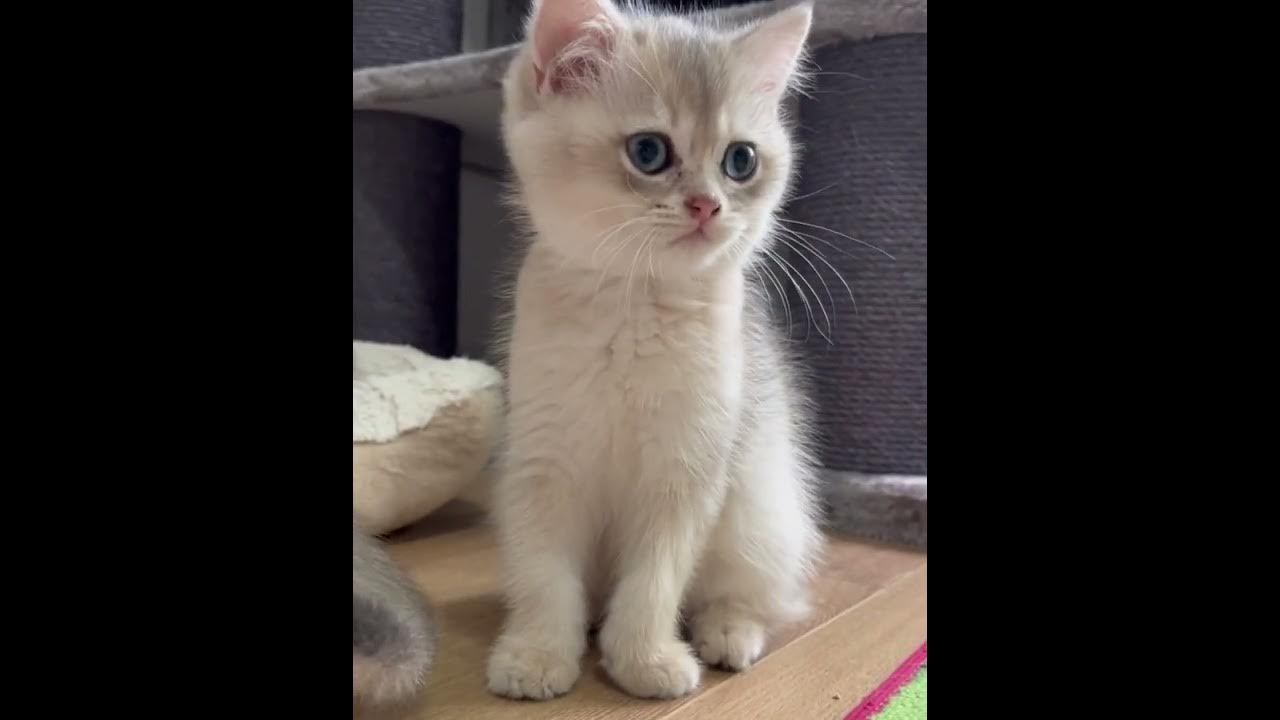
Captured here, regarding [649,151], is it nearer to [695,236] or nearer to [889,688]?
[695,236]

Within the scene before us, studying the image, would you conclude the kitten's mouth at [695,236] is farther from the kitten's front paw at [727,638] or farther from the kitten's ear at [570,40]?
the kitten's front paw at [727,638]

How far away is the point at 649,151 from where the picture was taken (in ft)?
2.98

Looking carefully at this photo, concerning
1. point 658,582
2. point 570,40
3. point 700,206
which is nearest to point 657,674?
point 658,582

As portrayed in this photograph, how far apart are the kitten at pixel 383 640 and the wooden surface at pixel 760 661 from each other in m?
0.14

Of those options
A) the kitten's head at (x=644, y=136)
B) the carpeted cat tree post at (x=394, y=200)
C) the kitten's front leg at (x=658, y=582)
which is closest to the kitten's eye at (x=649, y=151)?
the kitten's head at (x=644, y=136)

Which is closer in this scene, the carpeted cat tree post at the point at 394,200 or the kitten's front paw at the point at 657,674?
the kitten's front paw at the point at 657,674

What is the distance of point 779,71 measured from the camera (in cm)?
104

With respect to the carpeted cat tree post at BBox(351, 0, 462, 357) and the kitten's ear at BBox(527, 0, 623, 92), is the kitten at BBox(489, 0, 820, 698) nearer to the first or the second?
the kitten's ear at BBox(527, 0, 623, 92)

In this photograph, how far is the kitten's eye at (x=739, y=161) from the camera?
946mm

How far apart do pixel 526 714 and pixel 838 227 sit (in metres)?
1.05

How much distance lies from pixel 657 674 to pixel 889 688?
10.5 inches

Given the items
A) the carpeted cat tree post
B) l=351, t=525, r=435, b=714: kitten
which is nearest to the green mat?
l=351, t=525, r=435, b=714: kitten

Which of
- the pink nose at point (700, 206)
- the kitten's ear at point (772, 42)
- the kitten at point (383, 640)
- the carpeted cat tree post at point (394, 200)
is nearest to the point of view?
the kitten at point (383, 640)

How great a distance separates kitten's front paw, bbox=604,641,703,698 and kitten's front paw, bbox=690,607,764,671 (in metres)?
0.08
